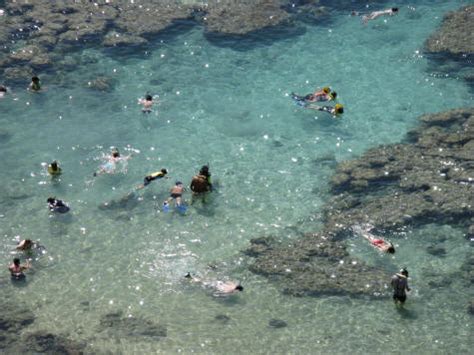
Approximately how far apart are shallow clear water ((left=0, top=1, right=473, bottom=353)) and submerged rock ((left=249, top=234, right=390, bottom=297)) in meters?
0.39

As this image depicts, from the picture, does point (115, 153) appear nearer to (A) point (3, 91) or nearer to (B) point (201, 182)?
(B) point (201, 182)

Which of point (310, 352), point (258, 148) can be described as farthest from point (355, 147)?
point (310, 352)

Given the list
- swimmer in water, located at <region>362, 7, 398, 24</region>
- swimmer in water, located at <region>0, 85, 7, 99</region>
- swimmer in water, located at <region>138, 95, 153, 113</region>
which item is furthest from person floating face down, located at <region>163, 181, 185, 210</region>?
swimmer in water, located at <region>362, 7, 398, 24</region>

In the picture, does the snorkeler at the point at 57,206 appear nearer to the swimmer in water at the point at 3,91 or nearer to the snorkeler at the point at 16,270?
the snorkeler at the point at 16,270

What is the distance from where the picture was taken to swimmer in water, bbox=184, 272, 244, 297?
2355 cm

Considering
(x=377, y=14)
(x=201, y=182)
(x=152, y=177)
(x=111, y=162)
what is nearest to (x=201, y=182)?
(x=201, y=182)

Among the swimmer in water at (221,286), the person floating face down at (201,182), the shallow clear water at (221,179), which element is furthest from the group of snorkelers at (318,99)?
the swimmer in water at (221,286)

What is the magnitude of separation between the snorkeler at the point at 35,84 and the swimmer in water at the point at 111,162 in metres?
5.75

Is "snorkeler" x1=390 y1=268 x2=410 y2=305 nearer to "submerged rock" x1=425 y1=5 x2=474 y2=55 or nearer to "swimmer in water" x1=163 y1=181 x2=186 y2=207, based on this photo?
"swimmer in water" x1=163 y1=181 x2=186 y2=207

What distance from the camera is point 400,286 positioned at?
882 inches

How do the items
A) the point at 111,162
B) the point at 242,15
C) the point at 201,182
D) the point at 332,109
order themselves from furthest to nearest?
the point at 242,15
the point at 332,109
the point at 111,162
the point at 201,182

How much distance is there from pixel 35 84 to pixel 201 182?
417 inches

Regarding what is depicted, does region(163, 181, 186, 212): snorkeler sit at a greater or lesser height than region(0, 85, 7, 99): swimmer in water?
lesser

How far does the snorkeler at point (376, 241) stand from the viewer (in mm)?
24875
